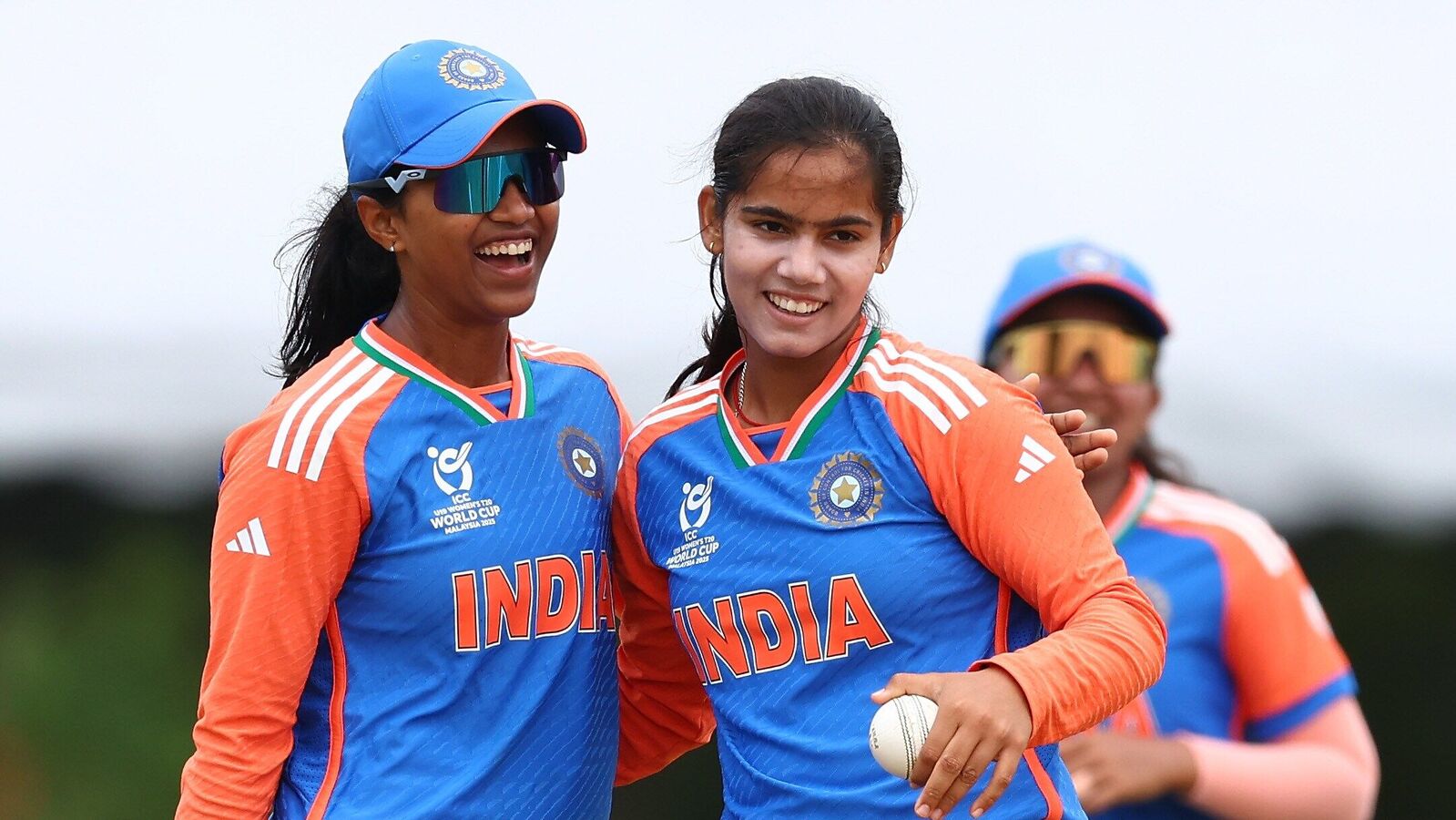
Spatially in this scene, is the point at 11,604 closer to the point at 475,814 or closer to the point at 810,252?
the point at 475,814

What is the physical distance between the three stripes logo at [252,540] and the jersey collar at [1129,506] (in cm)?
226

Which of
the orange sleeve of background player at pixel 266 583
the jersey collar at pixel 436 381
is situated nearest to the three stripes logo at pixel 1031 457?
the jersey collar at pixel 436 381

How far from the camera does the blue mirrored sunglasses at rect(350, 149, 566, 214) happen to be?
3615 mm

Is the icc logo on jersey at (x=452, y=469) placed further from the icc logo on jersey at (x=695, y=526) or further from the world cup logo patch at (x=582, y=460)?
the icc logo on jersey at (x=695, y=526)

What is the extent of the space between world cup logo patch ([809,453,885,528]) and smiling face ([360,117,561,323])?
2.53 feet

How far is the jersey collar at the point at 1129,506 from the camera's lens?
15.7 feet

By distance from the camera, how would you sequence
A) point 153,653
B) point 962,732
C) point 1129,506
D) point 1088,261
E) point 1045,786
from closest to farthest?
point 962,732, point 1045,786, point 1129,506, point 1088,261, point 153,653

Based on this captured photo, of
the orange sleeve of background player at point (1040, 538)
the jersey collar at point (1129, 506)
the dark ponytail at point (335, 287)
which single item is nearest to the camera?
the orange sleeve of background player at point (1040, 538)

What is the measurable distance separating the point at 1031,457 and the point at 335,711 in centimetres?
141

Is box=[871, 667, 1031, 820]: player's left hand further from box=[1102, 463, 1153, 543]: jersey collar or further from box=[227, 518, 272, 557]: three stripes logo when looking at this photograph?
box=[1102, 463, 1153, 543]: jersey collar

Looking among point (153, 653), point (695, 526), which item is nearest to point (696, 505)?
point (695, 526)

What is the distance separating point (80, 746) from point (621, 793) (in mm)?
2282

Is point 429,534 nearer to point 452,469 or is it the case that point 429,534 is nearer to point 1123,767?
point 452,469

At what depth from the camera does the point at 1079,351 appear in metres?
4.95
